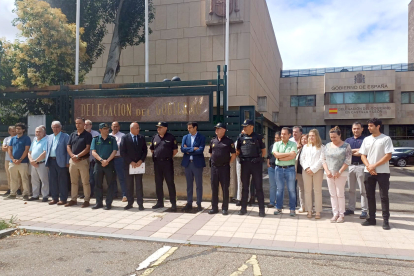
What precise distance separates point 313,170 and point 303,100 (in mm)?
30762

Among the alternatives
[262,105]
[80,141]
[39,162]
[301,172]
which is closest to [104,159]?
[80,141]

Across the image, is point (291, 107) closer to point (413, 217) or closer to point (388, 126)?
point (388, 126)

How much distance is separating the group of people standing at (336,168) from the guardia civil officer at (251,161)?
41cm

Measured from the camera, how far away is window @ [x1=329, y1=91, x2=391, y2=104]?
107ft

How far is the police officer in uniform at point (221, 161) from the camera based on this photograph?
6.68m

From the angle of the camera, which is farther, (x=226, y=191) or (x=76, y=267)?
(x=226, y=191)

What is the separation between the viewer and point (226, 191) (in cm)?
680

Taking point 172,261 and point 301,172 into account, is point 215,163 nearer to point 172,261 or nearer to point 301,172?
point 301,172

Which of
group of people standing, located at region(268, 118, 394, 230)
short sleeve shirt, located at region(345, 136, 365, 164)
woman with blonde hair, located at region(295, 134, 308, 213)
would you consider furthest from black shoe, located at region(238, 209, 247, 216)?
short sleeve shirt, located at region(345, 136, 365, 164)

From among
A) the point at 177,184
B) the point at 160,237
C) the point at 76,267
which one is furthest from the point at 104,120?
the point at 76,267

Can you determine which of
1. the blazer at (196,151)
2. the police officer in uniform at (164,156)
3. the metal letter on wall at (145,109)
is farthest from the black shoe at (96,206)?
the metal letter on wall at (145,109)

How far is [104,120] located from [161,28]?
10964mm

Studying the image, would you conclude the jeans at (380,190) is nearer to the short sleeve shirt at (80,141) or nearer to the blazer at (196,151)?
the blazer at (196,151)

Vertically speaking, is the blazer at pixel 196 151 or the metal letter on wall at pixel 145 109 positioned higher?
the metal letter on wall at pixel 145 109
